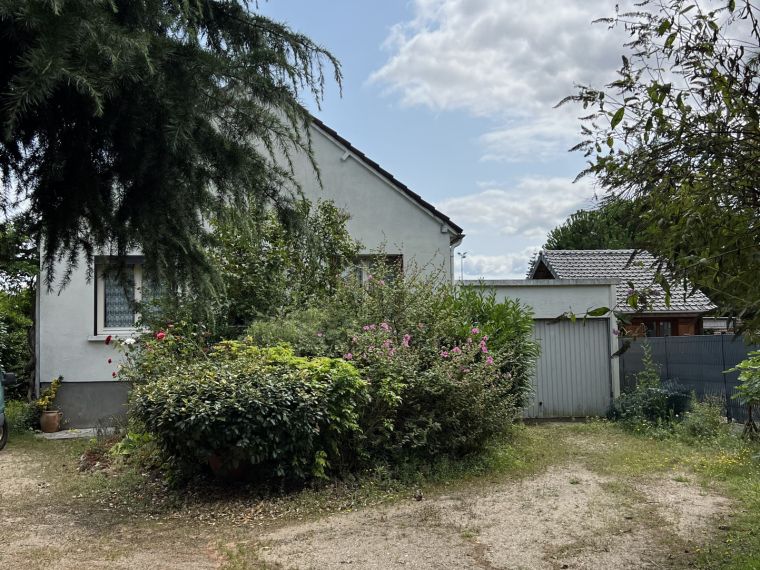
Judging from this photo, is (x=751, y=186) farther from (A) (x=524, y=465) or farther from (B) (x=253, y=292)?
(B) (x=253, y=292)

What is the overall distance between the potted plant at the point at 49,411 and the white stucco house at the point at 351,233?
0.23m

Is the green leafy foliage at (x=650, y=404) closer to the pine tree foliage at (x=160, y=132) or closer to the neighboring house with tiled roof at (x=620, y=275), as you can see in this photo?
the neighboring house with tiled roof at (x=620, y=275)

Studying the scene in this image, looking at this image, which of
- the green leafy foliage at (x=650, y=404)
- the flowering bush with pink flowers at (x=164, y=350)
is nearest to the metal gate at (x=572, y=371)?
the green leafy foliage at (x=650, y=404)

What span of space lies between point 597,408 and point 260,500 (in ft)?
30.4

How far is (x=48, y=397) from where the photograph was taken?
13055mm

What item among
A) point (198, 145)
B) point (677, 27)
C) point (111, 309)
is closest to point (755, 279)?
point (677, 27)

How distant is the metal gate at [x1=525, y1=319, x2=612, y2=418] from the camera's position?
1450 cm

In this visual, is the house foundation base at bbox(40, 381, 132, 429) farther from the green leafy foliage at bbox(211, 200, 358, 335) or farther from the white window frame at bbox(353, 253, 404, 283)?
the white window frame at bbox(353, 253, 404, 283)

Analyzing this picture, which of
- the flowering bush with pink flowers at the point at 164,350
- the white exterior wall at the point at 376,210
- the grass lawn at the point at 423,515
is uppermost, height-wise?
the white exterior wall at the point at 376,210

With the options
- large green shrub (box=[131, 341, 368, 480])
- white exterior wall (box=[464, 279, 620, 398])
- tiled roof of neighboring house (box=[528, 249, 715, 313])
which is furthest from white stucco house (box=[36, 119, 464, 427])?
tiled roof of neighboring house (box=[528, 249, 715, 313])

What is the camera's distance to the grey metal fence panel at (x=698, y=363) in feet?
40.1

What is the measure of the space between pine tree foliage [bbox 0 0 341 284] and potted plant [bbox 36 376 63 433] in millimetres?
9747

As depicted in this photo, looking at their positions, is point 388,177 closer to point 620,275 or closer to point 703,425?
point 703,425

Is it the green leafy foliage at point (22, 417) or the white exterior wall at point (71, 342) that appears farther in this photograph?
the white exterior wall at point (71, 342)
